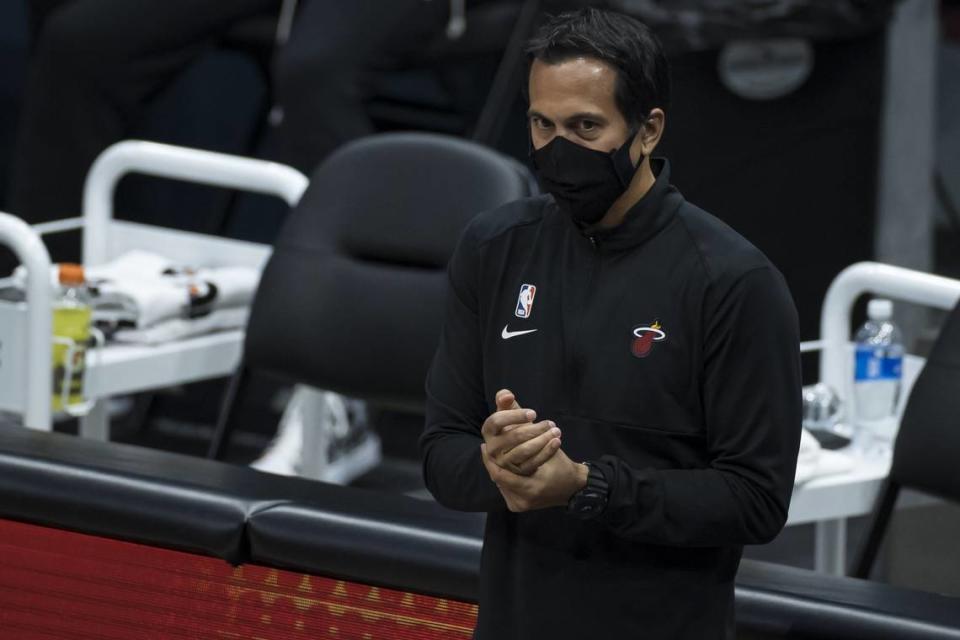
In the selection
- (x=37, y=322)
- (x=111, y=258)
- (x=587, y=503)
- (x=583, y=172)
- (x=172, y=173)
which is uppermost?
(x=583, y=172)

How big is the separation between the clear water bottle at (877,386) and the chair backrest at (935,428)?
27cm

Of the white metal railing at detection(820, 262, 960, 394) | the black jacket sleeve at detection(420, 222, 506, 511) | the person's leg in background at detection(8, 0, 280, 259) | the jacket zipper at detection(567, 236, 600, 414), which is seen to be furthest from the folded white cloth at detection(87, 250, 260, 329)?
the jacket zipper at detection(567, 236, 600, 414)

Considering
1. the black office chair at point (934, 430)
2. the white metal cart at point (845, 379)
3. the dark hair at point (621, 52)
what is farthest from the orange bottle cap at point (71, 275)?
the dark hair at point (621, 52)

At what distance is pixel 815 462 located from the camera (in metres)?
2.53

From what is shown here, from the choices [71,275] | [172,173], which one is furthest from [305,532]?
[172,173]

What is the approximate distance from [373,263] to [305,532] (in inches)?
43.8

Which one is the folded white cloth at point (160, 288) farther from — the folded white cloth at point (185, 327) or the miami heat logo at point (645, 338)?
the miami heat logo at point (645, 338)

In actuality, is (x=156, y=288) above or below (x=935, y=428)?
below

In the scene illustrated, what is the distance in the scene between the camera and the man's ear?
146 centimetres

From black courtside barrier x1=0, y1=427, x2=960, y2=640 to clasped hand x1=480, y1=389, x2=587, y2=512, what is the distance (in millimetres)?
367

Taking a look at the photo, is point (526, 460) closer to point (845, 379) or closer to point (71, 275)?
point (845, 379)

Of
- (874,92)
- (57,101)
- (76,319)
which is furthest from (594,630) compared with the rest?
(57,101)

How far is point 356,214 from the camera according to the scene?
114 inches

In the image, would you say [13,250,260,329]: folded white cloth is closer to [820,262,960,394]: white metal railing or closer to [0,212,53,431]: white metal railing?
[0,212,53,431]: white metal railing
